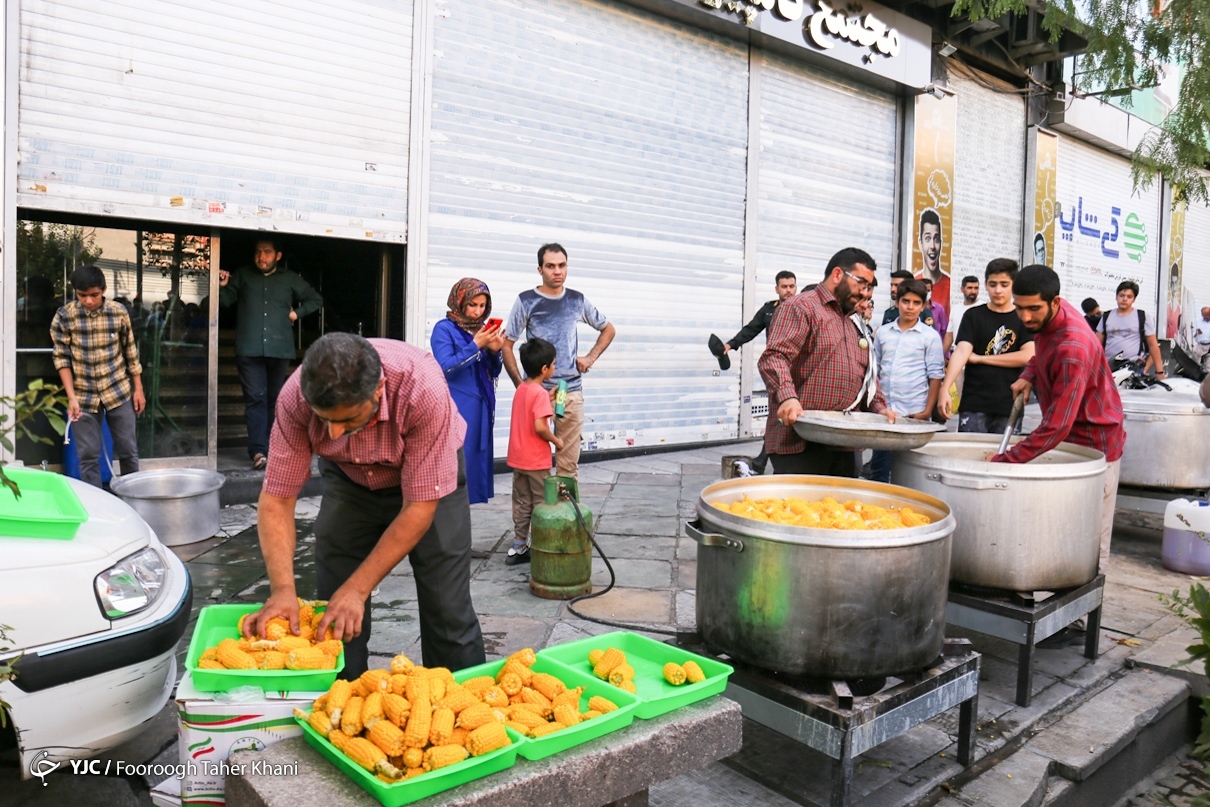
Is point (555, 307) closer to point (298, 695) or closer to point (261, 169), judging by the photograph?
point (261, 169)

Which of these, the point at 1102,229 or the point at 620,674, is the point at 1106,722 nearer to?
the point at 620,674

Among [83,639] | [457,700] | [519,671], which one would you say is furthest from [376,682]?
[83,639]

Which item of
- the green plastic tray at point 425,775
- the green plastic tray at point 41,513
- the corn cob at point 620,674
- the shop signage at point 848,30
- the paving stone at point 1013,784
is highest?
the shop signage at point 848,30

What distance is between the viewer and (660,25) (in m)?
10.4

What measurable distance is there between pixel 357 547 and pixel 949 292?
1343 centimetres

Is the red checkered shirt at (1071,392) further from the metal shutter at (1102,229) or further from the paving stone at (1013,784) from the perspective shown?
the metal shutter at (1102,229)

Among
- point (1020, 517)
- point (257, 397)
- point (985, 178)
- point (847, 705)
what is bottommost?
point (847, 705)

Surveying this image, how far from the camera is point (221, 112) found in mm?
7324

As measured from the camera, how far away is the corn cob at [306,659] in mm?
2547

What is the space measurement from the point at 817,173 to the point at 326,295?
23.3 ft

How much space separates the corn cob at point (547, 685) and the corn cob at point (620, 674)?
7.2 inches

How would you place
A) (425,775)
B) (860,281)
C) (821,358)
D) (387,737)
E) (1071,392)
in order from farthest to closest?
(821,358) → (860,281) → (1071,392) → (387,737) → (425,775)

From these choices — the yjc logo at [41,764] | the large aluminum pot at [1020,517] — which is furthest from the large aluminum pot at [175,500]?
the large aluminum pot at [1020,517]

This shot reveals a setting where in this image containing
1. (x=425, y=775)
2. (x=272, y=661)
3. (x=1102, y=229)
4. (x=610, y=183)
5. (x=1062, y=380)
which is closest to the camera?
(x=425, y=775)
